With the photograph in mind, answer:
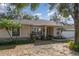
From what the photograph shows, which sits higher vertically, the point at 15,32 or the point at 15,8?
the point at 15,8

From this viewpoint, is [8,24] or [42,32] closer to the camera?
[8,24]

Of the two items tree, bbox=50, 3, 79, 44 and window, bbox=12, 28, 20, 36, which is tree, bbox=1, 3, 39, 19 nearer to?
window, bbox=12, 28, 20, 36

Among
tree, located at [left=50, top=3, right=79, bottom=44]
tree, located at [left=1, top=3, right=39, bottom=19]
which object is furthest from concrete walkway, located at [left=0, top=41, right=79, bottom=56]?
tree, located at [left=1, top=3, right=39, bottom=19]

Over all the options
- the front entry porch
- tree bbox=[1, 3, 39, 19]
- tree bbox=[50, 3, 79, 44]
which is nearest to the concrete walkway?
the front entry porch

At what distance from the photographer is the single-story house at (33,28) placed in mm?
3085

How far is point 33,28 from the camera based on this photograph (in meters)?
3.13

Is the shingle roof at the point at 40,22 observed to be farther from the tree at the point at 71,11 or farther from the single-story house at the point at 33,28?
the tree at the point at 71,11

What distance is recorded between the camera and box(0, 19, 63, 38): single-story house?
121 inches

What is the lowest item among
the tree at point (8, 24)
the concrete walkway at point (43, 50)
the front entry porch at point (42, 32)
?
the concrete walkway at point (43, 50)

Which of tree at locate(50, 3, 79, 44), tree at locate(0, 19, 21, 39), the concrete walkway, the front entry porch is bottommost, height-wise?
the concrete walkway

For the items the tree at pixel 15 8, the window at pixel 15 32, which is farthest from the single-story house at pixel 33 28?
the tree at pixel 15 8

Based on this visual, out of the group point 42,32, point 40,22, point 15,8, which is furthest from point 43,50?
point 15,8

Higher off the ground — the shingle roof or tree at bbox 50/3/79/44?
tree at bbox 50/3/79/44

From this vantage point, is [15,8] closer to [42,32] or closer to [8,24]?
[8,24]
